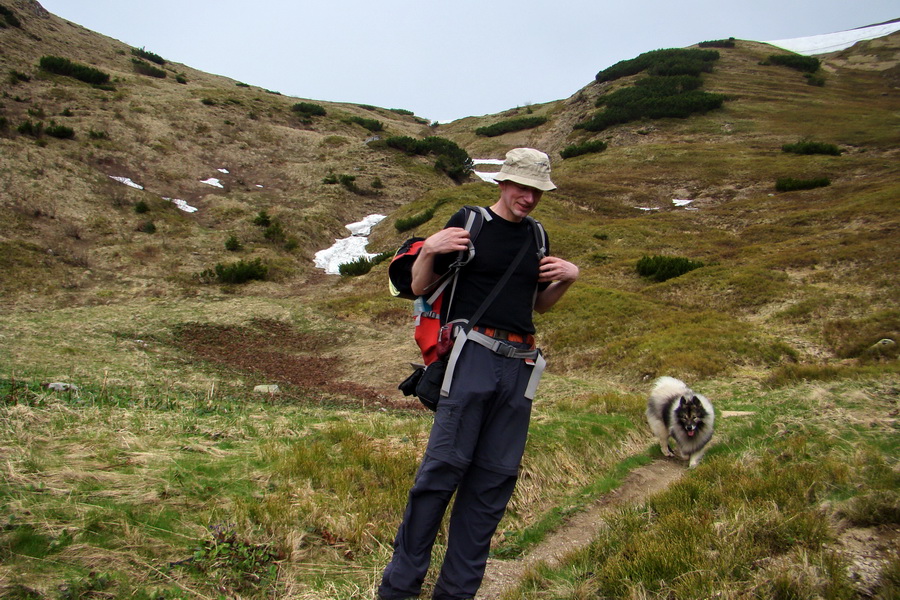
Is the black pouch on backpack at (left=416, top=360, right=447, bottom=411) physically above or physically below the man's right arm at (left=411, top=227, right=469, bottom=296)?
below

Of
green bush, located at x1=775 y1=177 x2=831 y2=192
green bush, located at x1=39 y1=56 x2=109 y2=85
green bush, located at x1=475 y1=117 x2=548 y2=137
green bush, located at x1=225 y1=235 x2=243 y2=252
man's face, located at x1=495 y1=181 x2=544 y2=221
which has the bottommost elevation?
green bush, located at x1=225 y1=235 x2=243 y2=252

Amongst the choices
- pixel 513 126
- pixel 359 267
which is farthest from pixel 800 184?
pixel 513 126

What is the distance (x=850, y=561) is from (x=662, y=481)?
357 centimetres

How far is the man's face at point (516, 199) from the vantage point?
3.03 meters

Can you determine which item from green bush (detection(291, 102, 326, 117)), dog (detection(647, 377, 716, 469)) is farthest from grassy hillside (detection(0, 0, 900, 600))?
green bush (detection(291, 102, 326, 117))

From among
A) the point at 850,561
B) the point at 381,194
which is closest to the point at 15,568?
the point at 850,561

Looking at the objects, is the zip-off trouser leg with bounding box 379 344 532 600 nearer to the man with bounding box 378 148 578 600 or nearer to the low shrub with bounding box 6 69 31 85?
the man with bounding box 378 148 578 600

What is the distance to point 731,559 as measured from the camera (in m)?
2.85

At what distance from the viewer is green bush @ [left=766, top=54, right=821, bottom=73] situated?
217 feet

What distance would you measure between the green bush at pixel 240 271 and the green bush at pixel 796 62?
74.9 metres

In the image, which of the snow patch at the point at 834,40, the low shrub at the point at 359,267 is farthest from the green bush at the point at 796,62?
the low shrub at the point at 359,267

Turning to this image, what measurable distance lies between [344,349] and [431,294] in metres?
13.7

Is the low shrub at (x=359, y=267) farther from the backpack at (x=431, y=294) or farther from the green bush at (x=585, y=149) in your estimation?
the green bush at (x=585, y=149)

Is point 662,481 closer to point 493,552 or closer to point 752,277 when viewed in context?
point 493,552
